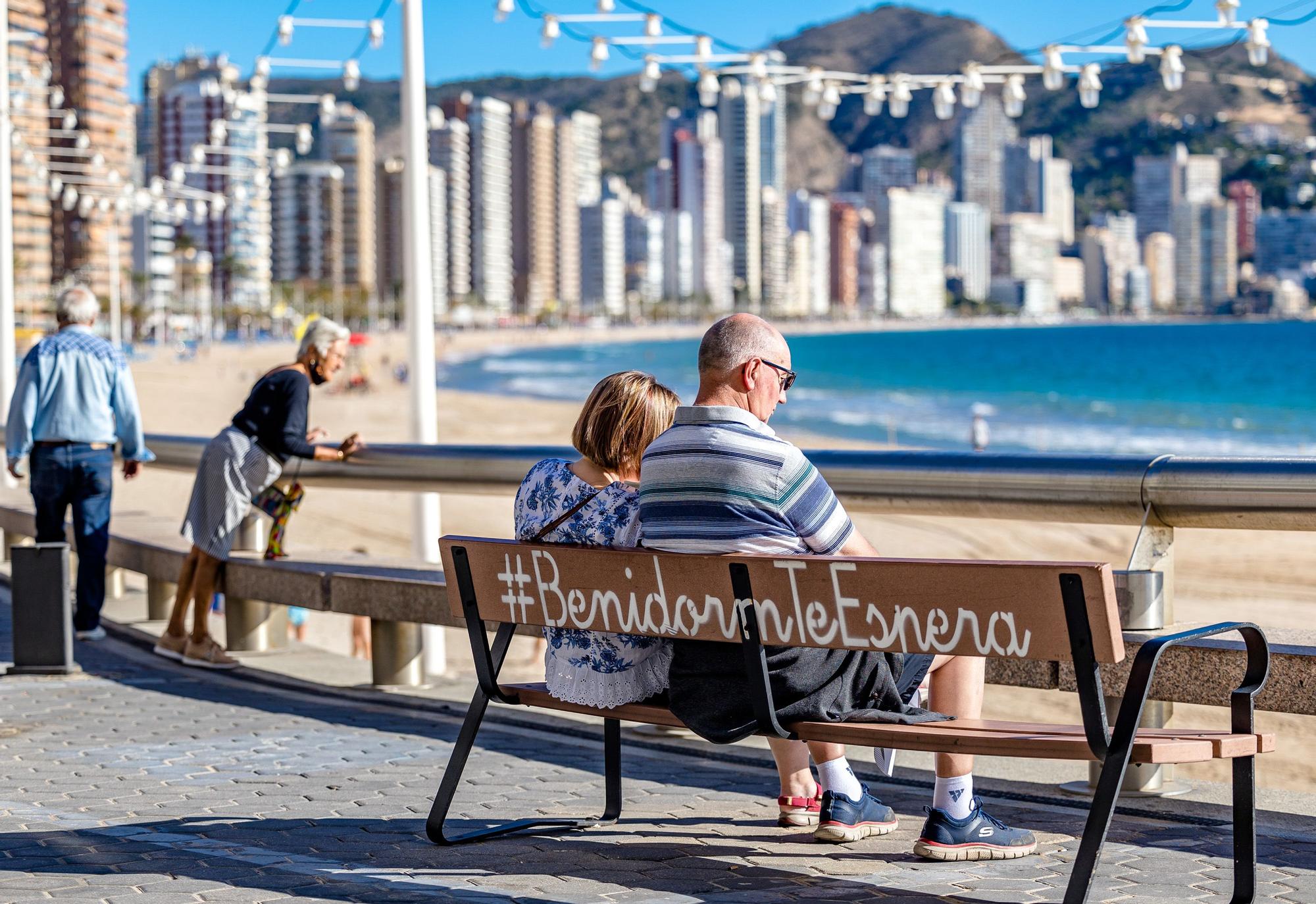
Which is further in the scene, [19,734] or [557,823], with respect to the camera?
[19,734]

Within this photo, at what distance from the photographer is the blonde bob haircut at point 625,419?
4555 mm

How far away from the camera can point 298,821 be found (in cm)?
493

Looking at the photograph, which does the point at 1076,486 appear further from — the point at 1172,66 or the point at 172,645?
the point at 1172,66

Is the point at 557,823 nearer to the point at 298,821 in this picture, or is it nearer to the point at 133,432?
the point at 298,821

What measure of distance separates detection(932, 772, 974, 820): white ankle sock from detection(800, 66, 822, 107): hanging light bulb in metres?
11.6

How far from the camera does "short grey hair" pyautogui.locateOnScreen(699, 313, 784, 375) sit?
4328 millimetres

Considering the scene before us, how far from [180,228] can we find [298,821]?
18372 cm

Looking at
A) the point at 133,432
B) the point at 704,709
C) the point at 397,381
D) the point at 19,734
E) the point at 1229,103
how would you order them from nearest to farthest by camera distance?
the point at 704,709
the point at 19,734
the point at 133,432
the point at 397,381
the point at 1229,103

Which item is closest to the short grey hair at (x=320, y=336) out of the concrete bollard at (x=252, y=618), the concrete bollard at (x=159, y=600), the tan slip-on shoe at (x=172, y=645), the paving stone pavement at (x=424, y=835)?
the concrete bollard at (x=252, y=618)

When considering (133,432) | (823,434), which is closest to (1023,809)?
(133,432)

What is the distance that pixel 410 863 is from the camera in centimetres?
445

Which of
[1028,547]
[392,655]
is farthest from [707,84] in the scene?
[1028,547]

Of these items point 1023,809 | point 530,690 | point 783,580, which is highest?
point 783,580

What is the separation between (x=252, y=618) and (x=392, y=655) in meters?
1.34
